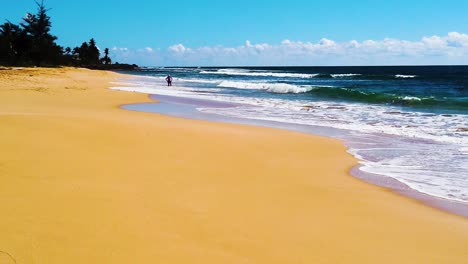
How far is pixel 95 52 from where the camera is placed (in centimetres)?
10012

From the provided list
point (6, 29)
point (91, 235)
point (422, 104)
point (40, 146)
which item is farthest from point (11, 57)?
point (91, 235)

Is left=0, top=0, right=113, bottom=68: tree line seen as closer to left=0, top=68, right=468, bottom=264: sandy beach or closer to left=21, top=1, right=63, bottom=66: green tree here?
left=21, top=1, right=63, bottom=66: green tree

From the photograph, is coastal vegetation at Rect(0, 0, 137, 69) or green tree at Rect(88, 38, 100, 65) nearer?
coastal vegetation at Rect(0, 0, 137, 69)

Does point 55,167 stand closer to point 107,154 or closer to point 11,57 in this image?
point 107,154

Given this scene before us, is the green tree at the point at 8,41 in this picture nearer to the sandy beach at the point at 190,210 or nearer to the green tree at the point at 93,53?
the green tree at the point at 93,53

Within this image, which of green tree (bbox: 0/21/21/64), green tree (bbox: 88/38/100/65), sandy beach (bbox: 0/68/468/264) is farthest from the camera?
green tree (bbox: 88/38/100/65)

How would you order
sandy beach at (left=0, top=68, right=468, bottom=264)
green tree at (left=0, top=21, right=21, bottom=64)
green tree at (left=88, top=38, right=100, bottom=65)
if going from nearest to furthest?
sandy beach at (left=0, top=68, right=468, bottom=264)
green tree at (left=0, top=21, right=21, bottom=64)
green tree at (left=88, top=38, right=100, bottom=65)

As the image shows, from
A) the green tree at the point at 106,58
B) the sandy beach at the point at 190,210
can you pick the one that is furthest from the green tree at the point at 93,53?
the sandy beach at the point at 190,210

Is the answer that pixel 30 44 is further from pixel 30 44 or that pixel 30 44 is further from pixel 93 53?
pixel 93 53

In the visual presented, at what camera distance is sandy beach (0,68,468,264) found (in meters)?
2.99

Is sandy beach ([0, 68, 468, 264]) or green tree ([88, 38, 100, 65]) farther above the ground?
green tree ([88, 38, 100, 65])

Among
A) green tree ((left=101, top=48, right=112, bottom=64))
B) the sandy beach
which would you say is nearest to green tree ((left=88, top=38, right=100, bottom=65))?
green tree ((left=101, top=48, right=112, bottom=64))

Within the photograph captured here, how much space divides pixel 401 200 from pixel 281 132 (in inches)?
208

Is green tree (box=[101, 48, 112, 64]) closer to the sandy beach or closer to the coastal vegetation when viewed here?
the coastal vegetation
